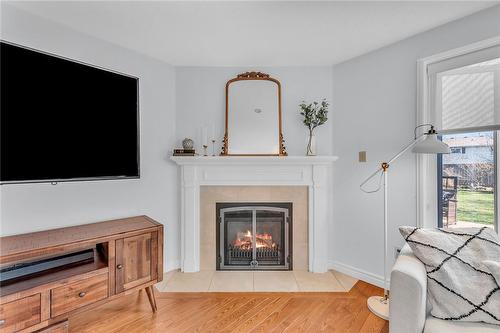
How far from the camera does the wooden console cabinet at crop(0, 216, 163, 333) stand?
1.40 m

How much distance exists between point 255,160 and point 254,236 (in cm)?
85

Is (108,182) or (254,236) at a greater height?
(108,182)

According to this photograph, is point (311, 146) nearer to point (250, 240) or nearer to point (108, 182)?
point (250, 240)

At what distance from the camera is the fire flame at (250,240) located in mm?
2754

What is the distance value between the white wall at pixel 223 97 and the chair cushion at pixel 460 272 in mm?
1476

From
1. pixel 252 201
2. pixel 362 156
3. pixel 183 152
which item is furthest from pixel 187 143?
pixel 362 156

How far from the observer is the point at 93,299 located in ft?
5.48

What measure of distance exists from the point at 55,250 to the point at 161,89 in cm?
174

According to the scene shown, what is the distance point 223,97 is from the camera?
8.96ft

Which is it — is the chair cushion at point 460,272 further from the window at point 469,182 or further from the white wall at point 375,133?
the white wall at point 375,133

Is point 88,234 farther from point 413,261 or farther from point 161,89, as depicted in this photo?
point 413,261

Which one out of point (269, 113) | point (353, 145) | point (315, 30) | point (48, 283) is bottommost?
point (48, 283)

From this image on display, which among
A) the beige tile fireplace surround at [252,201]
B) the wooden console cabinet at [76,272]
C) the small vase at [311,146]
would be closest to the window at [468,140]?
the small vase at [311,146]

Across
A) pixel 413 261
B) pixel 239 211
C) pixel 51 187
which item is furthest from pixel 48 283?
pixel 413 261
